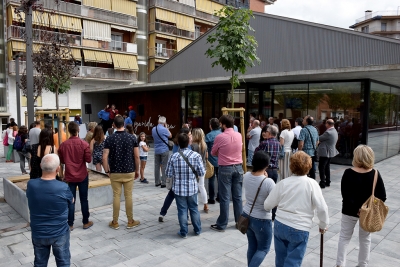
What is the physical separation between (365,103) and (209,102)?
24.7ft

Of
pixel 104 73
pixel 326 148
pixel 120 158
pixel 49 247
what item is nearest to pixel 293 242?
pixel 49 247

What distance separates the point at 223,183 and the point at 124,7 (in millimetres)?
31756

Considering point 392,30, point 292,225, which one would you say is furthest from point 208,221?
point 392,30

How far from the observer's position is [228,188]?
541cm

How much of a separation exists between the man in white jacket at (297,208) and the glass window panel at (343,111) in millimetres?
9738

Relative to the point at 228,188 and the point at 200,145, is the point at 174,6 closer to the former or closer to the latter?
the point at 200,145

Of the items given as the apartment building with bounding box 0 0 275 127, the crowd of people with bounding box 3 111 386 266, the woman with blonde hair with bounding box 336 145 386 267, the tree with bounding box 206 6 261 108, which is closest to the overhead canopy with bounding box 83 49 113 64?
the apartment building with bounding box 0 0 275 127

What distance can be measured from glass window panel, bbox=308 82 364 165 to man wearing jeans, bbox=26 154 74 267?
11034 millimetres

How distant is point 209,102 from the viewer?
54.7 feet

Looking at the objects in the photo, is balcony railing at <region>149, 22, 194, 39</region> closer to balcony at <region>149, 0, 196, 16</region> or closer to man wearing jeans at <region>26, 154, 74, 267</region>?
balcony at <region>149, 0, 196, 16</region>

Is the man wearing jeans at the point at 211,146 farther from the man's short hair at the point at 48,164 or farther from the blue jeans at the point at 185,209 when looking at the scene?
the man's short hair at the point at 48,164

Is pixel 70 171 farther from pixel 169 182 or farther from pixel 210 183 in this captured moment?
pixel 210 183

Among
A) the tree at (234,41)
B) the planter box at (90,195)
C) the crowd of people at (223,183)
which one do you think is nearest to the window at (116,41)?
the crowd of people at (223,183)

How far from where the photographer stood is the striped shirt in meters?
5.01
